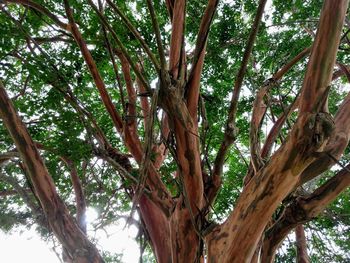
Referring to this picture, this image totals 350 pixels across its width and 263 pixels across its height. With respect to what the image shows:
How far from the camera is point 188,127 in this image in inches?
94.3

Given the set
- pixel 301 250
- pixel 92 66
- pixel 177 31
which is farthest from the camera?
pixel 301 250

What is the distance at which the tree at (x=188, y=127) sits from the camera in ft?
→ 6.32

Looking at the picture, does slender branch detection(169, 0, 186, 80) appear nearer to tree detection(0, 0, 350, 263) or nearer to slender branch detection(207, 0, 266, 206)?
tree detection(0, 0, 350, 263)

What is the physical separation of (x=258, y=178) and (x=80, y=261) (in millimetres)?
1349

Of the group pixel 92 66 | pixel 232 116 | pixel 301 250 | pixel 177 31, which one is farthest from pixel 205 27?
pixel 301 250

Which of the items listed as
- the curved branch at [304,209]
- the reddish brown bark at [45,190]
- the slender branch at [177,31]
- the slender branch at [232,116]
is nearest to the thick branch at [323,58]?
the slender branch at [232,116]

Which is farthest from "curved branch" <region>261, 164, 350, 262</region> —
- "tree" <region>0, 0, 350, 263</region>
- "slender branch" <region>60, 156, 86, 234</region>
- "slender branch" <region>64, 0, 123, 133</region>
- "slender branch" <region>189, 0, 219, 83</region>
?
"slender branch" <region>60, 156, 86, 234</region>

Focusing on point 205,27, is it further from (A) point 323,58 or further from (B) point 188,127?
(A) point 323,58

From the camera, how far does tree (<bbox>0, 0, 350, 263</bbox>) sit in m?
1.93

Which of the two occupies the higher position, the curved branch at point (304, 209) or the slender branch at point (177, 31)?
the slender branch at point (177, 31)

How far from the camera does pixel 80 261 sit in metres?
2.35

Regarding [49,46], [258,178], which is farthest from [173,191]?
[49,46]

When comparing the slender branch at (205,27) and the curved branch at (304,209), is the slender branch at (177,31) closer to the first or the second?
the slender branch at (205,27)


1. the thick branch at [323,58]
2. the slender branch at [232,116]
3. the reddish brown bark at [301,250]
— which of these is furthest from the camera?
the reddish brown bark at [301,250]
